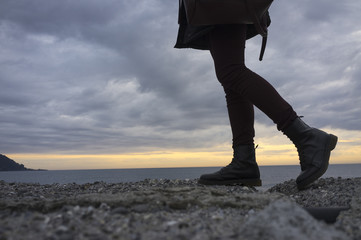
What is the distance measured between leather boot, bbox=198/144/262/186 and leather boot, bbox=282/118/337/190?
2.15 feet

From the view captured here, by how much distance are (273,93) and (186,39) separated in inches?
49.1

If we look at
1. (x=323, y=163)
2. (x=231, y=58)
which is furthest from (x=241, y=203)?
(x=231, y=58)

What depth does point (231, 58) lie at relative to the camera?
10.4 feet

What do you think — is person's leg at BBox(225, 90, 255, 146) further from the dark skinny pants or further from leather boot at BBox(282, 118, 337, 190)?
leather boot at BBox(282, 118, 337, 190)

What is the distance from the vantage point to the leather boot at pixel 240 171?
3645 mm

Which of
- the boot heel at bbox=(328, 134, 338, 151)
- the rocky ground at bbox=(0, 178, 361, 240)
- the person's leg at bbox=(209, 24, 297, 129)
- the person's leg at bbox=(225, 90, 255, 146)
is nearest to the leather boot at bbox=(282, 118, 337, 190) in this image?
the boot heel at bbox=(328, 134, 338, 151)

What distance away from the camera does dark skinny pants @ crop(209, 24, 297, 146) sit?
9.85 feet

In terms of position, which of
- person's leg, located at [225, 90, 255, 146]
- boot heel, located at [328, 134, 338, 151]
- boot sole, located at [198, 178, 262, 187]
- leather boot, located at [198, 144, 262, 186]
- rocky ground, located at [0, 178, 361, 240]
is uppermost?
person's leg, located at [225, 90, 255, 146]

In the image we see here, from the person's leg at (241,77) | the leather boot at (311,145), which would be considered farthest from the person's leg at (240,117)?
the leather boot at (311,145)

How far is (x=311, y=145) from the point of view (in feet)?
10.0

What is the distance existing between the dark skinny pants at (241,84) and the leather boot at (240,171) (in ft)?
0.72

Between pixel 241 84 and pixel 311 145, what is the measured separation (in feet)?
3.00

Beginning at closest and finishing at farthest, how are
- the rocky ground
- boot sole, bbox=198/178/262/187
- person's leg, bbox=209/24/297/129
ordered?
the rocky ground, person's leg, bbox=209/24/297/129, boot sole, bbox=198/178/262/187

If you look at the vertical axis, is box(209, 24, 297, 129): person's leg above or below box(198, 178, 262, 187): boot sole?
above
